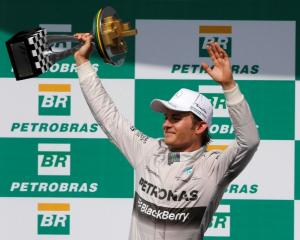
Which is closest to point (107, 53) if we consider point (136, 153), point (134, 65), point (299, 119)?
point (136, 153)

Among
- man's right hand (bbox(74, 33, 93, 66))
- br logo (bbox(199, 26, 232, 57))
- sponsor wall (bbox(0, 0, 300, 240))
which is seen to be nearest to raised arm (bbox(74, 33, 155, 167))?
man's right hand (bbox(74, 33, 93, 66))

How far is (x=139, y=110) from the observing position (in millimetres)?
5137

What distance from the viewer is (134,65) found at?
511 centimetres

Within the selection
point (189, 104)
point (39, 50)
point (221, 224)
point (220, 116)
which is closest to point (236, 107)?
point (189, 104)

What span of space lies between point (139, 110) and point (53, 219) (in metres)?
0.80

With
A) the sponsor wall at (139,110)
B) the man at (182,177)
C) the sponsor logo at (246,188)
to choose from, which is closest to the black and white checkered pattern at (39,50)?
the man at (182,177)

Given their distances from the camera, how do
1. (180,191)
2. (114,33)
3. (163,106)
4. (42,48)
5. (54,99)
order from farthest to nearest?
(54,99), (42,48), (114,33), (163,106), (180,191)

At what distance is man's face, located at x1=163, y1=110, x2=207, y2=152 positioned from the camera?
3.58 metres

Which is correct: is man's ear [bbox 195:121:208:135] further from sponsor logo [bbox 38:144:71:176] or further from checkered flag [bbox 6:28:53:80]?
sponsor logo [bbox 38:144:71:176]

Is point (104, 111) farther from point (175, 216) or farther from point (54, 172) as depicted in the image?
point (54, 172)

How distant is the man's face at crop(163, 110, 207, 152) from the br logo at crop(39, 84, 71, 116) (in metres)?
1.60

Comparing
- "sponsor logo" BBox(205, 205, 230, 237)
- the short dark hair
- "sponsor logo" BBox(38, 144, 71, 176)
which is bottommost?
"sponsor logo" BBox(205, 205, 230, 237)

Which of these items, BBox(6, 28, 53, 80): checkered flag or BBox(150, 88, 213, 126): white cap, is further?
BBox(6, 28, 53, 80): checkered flag

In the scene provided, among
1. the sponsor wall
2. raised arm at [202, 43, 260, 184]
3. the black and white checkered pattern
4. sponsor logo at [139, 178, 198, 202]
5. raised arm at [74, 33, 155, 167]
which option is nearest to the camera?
raised arm at [202, 43, 260, 184]
